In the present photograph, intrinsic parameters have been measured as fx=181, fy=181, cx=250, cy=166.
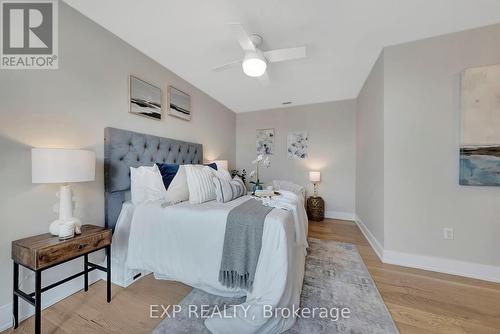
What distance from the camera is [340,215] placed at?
3.88 m

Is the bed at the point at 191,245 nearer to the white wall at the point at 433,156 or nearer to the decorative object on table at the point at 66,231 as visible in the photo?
the decorative object on table at the point at 66,231

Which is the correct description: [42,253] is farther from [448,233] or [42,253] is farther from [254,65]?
[448,233]

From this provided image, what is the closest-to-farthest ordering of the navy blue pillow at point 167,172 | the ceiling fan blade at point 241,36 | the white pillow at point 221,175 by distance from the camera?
1. the ceiling fan blade at point 241,36
2. the navy blue pillow at point 167,172
3. the white pillow at point 221,175

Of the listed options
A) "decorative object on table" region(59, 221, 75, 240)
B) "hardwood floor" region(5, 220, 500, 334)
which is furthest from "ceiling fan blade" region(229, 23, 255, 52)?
"hardwood floor" region(5, 220, 500, 334)

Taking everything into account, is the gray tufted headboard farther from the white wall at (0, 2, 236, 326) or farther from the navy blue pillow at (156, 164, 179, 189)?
the navy blue pillow at (156, 164, 179, 189)

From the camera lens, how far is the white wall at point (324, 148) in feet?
12.5

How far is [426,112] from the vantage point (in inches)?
77.9

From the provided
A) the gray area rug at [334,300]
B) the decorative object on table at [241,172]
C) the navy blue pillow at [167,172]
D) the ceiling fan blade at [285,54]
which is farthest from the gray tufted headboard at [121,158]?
the decorative object on table at [241,172]

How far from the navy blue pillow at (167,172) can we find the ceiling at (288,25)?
1.40 meters

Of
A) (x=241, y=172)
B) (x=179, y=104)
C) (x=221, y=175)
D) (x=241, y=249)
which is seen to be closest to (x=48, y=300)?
(x=241, y=249)

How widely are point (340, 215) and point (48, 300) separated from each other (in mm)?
4306

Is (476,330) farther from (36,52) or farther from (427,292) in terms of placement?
(36,52)

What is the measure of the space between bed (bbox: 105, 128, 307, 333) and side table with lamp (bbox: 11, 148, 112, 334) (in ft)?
1.34

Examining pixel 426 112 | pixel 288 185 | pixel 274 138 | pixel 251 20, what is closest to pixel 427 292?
pixel 426 112
